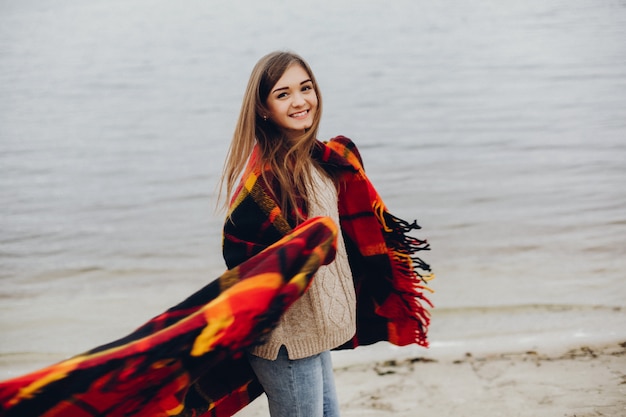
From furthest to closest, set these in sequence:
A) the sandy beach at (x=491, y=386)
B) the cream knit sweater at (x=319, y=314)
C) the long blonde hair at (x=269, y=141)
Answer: the sandy beach at (x=491, y=386), the long blonde hair at (x=269, y=141), the cream knit sweater at (x=319, y=314)

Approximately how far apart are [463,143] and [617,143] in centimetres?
190

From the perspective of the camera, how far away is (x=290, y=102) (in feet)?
6.63

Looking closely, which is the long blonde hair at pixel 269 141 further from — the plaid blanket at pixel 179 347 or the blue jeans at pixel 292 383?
the blue jeans at pixel 292 383

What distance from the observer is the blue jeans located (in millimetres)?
1883

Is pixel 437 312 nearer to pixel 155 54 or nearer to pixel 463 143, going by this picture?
pixel 463 143

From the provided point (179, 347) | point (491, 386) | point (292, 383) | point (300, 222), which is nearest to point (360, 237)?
point (300, 222)

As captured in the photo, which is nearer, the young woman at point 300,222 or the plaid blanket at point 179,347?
the plaid blanket at point 179,347

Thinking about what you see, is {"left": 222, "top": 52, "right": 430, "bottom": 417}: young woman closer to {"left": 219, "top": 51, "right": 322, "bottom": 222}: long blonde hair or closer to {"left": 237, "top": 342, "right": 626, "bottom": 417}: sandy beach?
{"left": 219, "top": 51, "right": 322, "bottom": 222}: long blonde hair

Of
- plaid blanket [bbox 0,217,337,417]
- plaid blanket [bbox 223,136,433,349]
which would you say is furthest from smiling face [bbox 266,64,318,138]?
plaid blanket [bbox 0,217,337,417]

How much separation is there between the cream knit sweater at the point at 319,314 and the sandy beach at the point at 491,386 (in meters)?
1.16

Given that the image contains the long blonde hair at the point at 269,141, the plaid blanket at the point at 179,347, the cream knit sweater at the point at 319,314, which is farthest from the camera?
the long blonde hair at the point at 269,141

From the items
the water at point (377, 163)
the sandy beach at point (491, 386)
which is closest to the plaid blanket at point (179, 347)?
the sandy beach at point (491, 386)

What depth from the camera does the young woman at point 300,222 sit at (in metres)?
1.88

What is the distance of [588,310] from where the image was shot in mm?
3898
